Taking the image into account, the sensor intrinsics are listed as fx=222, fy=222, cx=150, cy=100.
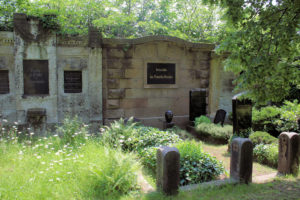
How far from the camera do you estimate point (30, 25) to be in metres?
7.80

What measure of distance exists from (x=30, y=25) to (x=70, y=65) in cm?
187

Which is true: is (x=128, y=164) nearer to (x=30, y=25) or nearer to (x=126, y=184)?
(x=126, y=184)

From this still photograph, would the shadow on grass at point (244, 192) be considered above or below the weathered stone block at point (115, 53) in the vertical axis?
below

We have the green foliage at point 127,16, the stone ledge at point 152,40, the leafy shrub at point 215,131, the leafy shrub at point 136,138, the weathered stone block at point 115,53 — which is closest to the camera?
the leafy shrub at point 136,138

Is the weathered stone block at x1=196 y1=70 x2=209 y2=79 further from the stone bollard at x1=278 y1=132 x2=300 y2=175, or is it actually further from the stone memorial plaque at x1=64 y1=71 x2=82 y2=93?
the stone bollard at x1=278 y1=132 x2=300 y2=175

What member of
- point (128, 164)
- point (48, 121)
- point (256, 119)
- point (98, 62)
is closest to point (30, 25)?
point (98, 62)

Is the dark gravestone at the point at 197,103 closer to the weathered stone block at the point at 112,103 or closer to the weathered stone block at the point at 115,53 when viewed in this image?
the weathered stone block at the point at 112,103

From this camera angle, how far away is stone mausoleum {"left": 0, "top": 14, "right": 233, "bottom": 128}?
786 centimetres

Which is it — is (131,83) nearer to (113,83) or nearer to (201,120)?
(113,83)

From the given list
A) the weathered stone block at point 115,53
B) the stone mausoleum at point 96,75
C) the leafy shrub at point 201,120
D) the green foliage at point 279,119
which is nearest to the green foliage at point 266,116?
the green foliage at point 279,119

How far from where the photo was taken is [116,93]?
29.3ft

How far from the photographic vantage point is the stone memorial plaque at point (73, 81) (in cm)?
842

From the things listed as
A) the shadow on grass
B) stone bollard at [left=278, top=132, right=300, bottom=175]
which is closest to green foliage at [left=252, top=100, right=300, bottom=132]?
stone bollard at [left=278, top=132, right=300, bottom=175]

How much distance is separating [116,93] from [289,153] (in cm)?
623
